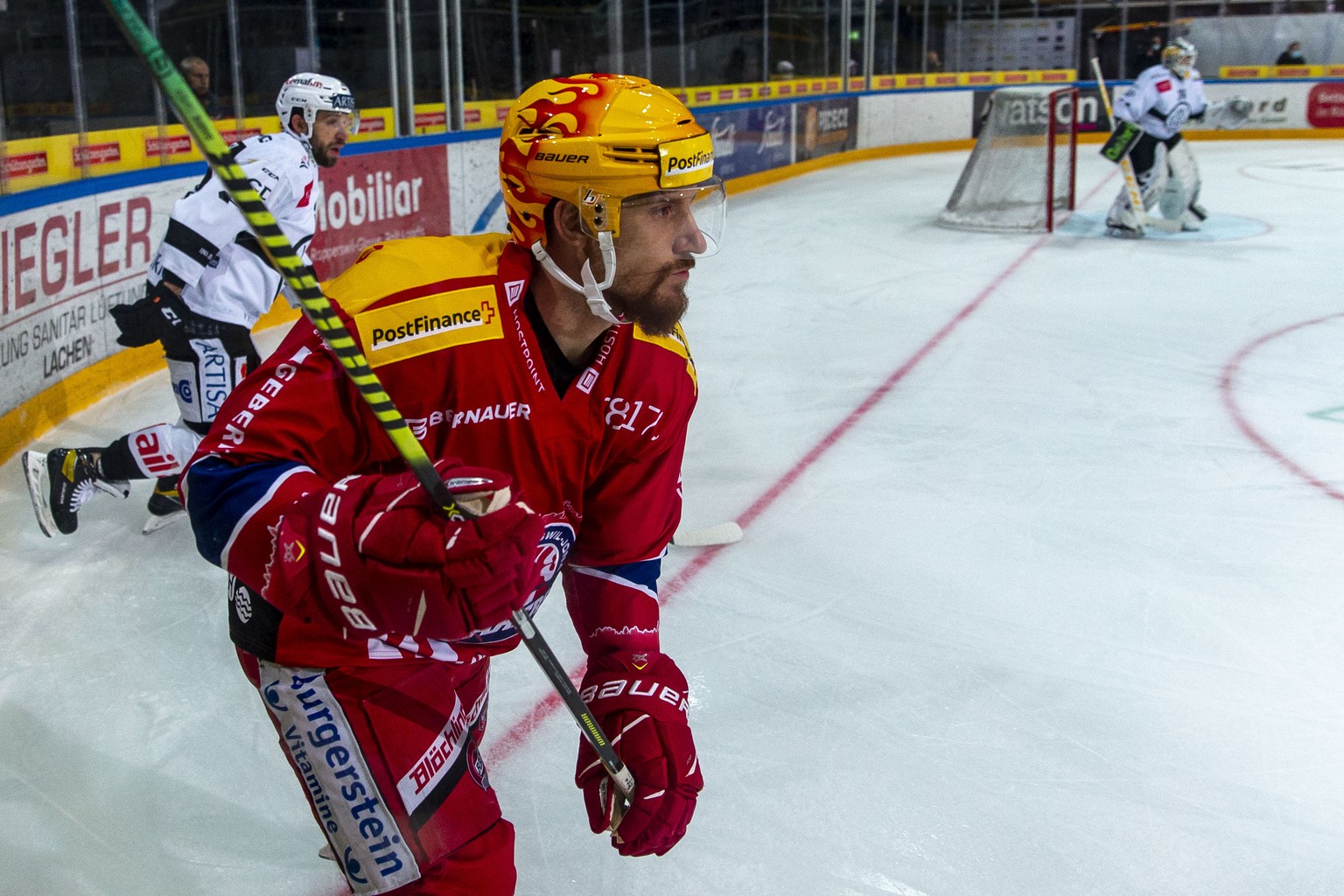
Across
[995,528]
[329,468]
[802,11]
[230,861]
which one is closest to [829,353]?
[995,528]

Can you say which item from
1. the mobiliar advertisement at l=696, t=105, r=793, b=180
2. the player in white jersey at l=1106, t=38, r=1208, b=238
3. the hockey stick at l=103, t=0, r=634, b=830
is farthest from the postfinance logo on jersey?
the mobiliar advertisement at l=696, t=105, r=793, b=180

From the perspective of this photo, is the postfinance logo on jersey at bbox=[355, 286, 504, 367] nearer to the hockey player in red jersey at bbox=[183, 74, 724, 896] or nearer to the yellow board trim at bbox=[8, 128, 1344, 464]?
the hockey player in red jersey at bbox=[183, 74, 724, 896]

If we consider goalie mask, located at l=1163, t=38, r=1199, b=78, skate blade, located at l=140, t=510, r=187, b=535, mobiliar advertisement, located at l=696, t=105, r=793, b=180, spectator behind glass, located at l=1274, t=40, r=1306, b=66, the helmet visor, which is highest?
spectator behind glass, located at l=1274, t=40, r=1306, b=66

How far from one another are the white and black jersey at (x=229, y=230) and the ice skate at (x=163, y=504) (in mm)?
528

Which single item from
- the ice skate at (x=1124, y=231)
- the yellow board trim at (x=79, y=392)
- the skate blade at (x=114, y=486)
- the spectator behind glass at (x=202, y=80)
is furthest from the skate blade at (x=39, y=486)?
the ice skate at (x=1124, y=231)

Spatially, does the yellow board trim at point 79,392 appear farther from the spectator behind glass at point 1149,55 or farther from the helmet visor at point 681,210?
the spectator behind glass at point 1149,55

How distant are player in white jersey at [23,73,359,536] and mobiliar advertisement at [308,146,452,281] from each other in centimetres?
251

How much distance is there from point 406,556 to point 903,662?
77.5 inches

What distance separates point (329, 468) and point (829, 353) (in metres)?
4.60

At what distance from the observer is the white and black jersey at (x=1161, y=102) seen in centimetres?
848

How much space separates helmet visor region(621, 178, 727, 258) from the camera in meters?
1.46

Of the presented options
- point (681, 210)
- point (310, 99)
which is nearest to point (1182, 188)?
point (310, 99)

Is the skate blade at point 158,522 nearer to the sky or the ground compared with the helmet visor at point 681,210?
nearer to the ground

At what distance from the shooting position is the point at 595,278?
1.44 meters
